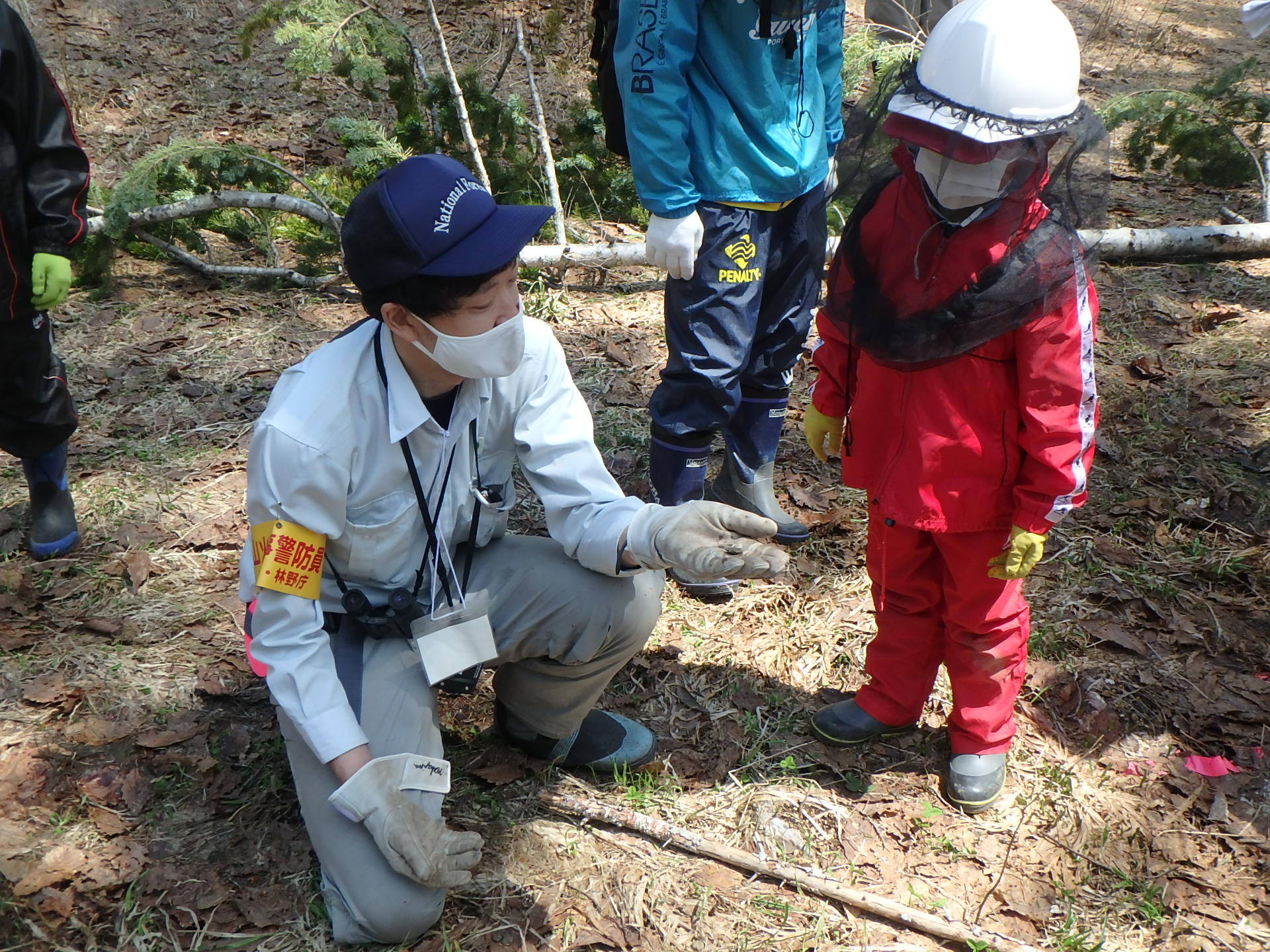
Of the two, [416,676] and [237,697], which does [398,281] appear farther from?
[237,697]

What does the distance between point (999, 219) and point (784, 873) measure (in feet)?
5.48

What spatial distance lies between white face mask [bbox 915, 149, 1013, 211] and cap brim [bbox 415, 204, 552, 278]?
87 cm

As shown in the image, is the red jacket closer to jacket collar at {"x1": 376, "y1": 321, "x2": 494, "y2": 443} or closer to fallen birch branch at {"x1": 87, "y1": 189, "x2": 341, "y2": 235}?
jacket collar at {"x1": 376, "y1": 321, "x2": 494, "y2": 443}

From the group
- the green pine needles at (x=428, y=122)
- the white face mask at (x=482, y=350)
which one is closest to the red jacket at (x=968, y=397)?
the white face mask at (x=482, y=350)

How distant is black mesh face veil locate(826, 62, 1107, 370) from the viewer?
2092 mm

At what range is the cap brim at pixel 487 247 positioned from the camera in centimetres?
207

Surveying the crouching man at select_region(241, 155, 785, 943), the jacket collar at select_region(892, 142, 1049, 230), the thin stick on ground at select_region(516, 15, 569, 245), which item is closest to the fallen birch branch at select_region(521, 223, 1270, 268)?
the thin stick on ground at select_region(516, 15, 569, 245)

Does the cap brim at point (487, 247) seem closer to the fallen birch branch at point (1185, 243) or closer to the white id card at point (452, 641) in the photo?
the white id card at point (452, 641)

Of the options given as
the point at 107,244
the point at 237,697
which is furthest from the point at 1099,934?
the point at 107,244

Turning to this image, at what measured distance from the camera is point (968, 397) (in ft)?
7.52

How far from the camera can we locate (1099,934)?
92.7 inches

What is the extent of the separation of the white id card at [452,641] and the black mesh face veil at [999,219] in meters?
1.16

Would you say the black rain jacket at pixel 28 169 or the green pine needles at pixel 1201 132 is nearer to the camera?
the black rain jacket at pixel 28 169

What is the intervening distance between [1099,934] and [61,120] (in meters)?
3.81
